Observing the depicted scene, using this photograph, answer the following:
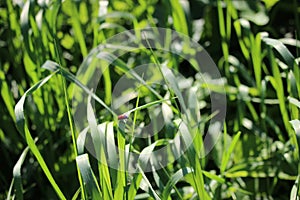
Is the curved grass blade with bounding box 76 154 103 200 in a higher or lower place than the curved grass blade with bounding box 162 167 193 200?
higher

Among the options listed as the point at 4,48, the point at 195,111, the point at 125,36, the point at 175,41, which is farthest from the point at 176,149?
the point at 4,48

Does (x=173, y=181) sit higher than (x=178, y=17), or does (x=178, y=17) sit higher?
(x=178, y=17)

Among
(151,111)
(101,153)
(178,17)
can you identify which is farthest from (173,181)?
(178,17)

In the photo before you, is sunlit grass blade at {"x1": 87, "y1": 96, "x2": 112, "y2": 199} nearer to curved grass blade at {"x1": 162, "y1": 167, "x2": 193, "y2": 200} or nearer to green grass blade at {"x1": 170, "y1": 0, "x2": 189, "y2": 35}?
curved grass blade at {"x1": 162, "y1": 167, "x2": 193, "y2": 200}

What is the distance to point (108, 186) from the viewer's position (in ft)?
2.75

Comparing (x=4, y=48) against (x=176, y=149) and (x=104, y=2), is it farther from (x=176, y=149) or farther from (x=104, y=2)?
(x=176, y=149)

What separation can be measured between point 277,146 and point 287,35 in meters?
0.46

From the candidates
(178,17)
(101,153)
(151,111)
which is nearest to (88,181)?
(101,153)

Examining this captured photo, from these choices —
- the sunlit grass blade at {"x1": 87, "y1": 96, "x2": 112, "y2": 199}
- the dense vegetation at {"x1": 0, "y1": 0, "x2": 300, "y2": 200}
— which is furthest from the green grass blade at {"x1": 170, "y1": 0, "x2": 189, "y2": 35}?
the sunlit grass blade at {"x1": 87, "y1": 96, "x2": 112, "y2": 199}

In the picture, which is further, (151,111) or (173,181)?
(151,111)

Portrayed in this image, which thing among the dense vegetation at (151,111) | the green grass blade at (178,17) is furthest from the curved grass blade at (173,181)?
the green grass blade at (178,17)

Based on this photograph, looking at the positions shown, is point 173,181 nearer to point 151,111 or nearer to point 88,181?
point 88,181

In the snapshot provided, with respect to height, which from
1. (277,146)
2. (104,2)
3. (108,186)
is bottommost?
(277,146)

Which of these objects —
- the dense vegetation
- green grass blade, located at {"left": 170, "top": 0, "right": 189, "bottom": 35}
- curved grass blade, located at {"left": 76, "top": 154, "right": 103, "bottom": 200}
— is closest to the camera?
curved grass blade, located at {"left": 76, "top": 154, "right": 103, "bottom": 200}
